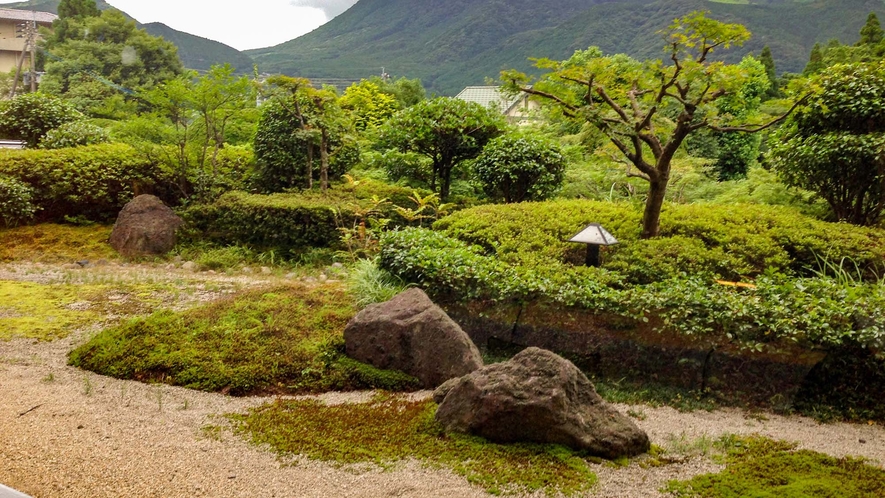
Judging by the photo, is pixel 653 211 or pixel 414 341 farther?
pixel 653 211

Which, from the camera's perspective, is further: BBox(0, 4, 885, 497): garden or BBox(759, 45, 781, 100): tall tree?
BBox(759, 45, 781, 100): tall tree

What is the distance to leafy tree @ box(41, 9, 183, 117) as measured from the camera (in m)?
15.9

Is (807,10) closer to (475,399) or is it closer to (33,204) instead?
(475,399)

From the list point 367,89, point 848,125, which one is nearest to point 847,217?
point 848,125

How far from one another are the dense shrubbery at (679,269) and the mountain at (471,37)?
Result: 691cm

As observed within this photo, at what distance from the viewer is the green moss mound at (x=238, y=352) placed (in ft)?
12.3

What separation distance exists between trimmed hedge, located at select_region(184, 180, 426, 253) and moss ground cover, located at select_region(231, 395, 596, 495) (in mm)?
4171

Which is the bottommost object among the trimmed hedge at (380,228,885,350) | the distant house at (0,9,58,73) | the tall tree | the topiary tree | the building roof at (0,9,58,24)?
the trimmed hedge at (380,228,885,350)

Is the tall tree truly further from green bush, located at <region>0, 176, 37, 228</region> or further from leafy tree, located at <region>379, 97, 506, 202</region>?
green bush, located at <region>0, 176, 37, 228</region>

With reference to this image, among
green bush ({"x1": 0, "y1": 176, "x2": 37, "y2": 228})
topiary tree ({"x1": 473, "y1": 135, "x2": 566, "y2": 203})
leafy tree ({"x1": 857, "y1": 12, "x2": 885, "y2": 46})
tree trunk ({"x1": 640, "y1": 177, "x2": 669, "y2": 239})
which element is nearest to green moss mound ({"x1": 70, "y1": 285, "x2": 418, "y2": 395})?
tree trunk ({"x1": 640, "y1": 177, "x2": 669, "y2": 239})

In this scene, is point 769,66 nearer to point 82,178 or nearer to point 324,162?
point 324,162

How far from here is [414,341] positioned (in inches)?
153

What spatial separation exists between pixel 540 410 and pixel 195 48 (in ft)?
49.3

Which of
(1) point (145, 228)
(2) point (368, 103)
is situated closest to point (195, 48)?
(2) point (368, 103)
